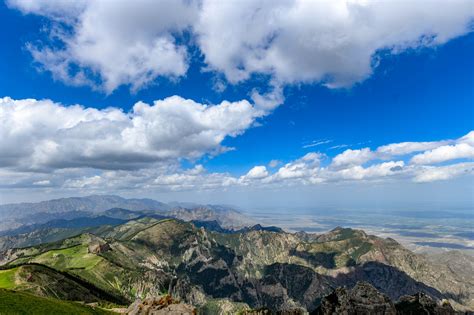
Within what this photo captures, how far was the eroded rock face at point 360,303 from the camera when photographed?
15812cm

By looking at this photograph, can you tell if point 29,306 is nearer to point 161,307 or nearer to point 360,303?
point 161,307

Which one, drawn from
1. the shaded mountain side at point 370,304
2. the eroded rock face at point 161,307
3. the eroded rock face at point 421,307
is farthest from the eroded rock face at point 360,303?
the eroded rock face at point 161,307

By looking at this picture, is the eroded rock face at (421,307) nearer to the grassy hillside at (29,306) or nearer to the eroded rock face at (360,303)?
the eroded rock face at (360,303)

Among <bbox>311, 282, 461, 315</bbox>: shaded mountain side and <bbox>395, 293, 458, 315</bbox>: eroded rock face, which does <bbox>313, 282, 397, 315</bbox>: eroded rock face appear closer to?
<bbox>311, 282, 461, 315</bbox>: shaded mountain side

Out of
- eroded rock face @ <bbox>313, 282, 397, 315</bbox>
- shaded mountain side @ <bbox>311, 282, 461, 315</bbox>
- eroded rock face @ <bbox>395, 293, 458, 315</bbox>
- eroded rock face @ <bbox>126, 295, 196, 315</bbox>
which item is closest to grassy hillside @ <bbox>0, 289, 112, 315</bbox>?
eroded rock face @ <bbox>126, 295, 196, 315</bbox>

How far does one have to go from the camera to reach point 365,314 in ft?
515

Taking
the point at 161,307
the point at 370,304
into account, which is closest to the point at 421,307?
the point at 370,304

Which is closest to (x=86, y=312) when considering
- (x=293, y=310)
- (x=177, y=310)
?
A: (x=177, y=310)

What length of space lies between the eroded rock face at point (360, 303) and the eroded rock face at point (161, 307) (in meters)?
82.9

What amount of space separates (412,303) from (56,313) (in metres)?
179

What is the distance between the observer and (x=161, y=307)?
389 ft

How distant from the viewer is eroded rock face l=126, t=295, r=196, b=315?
115m

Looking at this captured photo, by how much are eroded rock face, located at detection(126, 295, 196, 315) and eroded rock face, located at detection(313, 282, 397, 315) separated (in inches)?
3265

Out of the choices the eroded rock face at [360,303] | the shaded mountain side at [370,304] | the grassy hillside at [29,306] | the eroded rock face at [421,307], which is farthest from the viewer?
the eroded rock face at [421,307]
